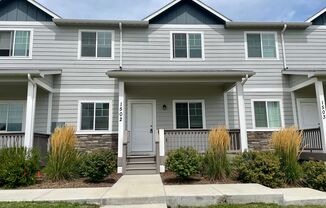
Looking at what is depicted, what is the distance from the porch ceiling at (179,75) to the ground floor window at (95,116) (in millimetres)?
2122

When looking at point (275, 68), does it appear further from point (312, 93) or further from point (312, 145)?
point (312, 145)

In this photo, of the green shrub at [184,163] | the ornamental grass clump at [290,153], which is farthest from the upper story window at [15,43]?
the ornamental grass clump at [290,153]

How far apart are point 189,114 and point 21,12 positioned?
355 inches

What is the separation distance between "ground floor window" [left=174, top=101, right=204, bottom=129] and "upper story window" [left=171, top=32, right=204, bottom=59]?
7.39ft

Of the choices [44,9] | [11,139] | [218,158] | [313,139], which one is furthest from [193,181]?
[44,9]

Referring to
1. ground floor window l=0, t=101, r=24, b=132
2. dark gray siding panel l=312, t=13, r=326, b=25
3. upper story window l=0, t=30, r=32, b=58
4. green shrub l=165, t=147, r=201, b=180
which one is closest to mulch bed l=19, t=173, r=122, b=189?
green shrub l=165, t=147, r=201, b=180

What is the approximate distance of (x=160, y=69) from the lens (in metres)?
10.4

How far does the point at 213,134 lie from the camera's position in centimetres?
741

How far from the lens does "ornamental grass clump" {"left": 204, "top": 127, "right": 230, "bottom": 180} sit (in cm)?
722

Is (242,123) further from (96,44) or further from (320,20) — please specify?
(320,20)

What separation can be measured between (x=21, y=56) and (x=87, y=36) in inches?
118

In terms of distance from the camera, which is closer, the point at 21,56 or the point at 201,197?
the point at 201,197

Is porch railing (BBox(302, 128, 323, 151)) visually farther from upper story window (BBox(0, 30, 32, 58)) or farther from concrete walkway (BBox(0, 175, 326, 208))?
upper story window (BBox(0, 30, 32, 58))

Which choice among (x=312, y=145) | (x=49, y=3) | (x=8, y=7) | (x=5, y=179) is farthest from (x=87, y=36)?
(x=312, y=145)
